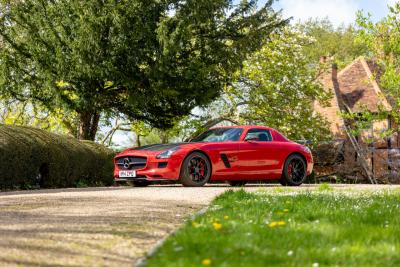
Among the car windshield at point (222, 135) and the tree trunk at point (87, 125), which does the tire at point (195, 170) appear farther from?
the tree trunk at point (87, 125)

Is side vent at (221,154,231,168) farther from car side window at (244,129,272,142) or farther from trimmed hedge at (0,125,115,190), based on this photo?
trimmed hedge at (0,125,115,190)

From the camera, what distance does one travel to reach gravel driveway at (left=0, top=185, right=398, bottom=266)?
498 cm

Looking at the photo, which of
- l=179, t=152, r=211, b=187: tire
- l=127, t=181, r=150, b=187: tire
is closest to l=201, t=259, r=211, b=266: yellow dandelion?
l=179, t=152, r=211, b=187: tire

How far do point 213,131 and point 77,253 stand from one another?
36.4 feet

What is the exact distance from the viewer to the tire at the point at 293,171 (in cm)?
1634

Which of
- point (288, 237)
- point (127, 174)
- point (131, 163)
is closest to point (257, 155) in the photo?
point (131, 163)

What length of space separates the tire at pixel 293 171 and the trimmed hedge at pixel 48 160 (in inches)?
214

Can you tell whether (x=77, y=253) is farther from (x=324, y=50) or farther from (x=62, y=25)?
(x=324, y=50)

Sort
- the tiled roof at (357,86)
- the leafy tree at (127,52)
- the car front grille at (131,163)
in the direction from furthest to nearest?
the tiled roof at (357,86), the leafy tree at (127,52), the car front grille at (131,163)

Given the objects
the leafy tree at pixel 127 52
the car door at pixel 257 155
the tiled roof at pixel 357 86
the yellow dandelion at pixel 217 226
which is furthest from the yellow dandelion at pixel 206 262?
the tiled roof at pixel 357 86

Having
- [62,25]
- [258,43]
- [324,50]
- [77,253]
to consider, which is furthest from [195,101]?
[324,50]

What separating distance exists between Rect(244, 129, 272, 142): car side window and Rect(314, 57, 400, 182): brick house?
6692 mm

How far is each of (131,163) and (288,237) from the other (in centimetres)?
971

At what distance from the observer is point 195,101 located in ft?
70.5
